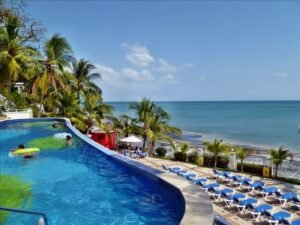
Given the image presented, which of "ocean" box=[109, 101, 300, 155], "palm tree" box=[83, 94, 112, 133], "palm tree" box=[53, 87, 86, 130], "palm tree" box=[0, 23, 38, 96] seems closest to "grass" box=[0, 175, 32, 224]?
"palm tree" box=[83, 94, 112, 133]

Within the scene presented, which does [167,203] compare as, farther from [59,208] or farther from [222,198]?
[222,198]

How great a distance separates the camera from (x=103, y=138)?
65.0 feet

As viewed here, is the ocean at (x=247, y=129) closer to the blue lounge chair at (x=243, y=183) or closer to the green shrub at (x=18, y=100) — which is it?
the blue lounge chair at (x=243, y=183)

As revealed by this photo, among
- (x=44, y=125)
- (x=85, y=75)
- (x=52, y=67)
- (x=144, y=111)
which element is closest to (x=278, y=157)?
(x=144, y=111)

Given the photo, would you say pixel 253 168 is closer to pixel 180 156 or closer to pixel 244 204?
pixel 180 156

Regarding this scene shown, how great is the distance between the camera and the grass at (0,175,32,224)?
6.52 meters

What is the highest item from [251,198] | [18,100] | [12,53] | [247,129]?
[12,53]

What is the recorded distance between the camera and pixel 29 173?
368 inches

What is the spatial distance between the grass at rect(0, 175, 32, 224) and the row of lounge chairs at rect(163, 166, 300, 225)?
568 cm

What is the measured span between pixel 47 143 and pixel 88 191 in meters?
7.90

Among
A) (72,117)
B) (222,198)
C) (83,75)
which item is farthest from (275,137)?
(222,198)

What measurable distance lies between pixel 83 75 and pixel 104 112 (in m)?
8.14

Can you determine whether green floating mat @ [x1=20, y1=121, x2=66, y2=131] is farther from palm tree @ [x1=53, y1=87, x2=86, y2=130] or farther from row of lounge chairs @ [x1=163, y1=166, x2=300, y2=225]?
row of lounge chairs @ [x1=163, y1=166, x2=300, y2=225]

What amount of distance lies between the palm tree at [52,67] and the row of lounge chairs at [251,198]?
14110 mm
